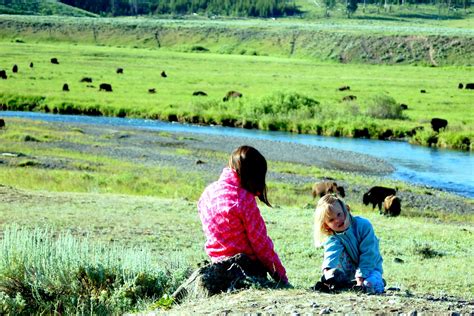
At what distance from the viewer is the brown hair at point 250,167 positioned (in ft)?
25.9

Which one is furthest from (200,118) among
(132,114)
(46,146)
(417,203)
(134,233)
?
(134,233)

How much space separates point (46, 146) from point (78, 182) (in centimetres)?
1032

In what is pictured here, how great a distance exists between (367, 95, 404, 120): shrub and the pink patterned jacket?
134 feet

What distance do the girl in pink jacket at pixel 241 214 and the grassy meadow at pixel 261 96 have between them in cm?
3450

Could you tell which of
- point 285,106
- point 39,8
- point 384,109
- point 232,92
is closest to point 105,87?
point 232,92

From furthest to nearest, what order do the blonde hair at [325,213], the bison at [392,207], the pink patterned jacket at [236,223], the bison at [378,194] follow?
the bison at [378,194]
the bison at [392,207]
the pink patterned jacket at [236,223]
the blonde hair at [325,213]

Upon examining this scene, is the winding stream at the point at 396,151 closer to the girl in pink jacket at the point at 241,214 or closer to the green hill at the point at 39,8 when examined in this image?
the girl in pink jacket at the point at 241,214

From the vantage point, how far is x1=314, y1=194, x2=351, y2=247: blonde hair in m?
7.79

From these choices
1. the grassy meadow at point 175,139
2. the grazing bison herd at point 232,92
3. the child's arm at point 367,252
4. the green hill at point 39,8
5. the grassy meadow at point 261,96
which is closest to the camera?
the child's arm at point 367,252

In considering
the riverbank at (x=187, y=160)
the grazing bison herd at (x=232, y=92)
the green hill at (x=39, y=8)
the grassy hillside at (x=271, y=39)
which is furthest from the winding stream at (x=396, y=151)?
the green hill at (x=39, y=8)

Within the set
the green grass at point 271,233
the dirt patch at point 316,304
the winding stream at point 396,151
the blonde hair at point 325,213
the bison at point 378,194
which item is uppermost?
the blonde hair at point 325,213

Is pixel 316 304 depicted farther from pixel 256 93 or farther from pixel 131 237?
pixel 256 93

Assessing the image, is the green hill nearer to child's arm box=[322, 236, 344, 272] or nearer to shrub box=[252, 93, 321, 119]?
shrub box=[252, 93, 321, 119]

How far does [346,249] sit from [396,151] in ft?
106
